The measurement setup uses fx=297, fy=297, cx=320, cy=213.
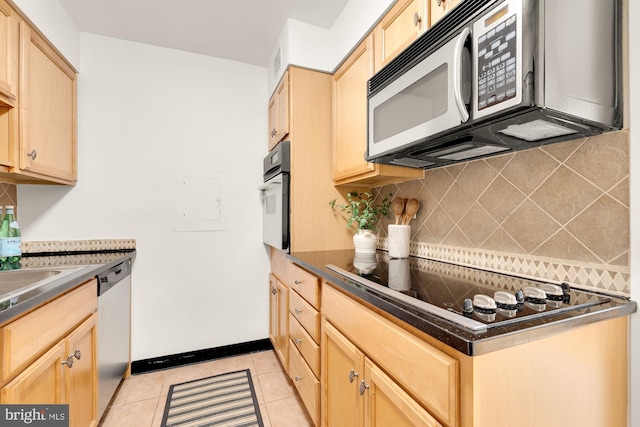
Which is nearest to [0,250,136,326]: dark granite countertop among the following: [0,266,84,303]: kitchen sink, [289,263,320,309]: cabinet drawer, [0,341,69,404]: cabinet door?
[0,266,84,303]: kitchen sink

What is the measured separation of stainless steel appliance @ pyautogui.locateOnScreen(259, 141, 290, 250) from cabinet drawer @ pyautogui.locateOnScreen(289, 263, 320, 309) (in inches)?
7.8

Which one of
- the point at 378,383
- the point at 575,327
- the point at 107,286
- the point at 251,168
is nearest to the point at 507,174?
the point at 575,327

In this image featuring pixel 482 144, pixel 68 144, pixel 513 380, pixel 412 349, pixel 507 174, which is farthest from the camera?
pixel 68 144

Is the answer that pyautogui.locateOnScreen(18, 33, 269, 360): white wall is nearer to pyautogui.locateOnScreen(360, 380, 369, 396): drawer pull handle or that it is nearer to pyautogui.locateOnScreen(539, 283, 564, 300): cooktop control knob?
pyautogui.locateOnScreen(360, 380, 369, 396): drawer pull handle

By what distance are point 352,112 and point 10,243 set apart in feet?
6.56

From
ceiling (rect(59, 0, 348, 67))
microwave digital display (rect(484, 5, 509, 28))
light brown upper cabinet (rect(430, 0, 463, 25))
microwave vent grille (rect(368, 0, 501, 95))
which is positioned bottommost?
microwave digital display (rect(484, 5, 509, 28))

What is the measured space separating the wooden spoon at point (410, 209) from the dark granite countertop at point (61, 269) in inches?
61.7

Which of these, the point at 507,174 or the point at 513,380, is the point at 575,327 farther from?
the point at 507,174

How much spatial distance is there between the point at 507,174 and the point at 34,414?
192 centimetres

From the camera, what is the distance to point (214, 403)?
1.77 m

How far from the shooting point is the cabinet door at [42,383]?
2.99 ft

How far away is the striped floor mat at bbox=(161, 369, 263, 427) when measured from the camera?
162 cm

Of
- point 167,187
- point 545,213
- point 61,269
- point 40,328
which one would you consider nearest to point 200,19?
point 167,187

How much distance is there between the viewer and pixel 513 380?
2.13 feet
